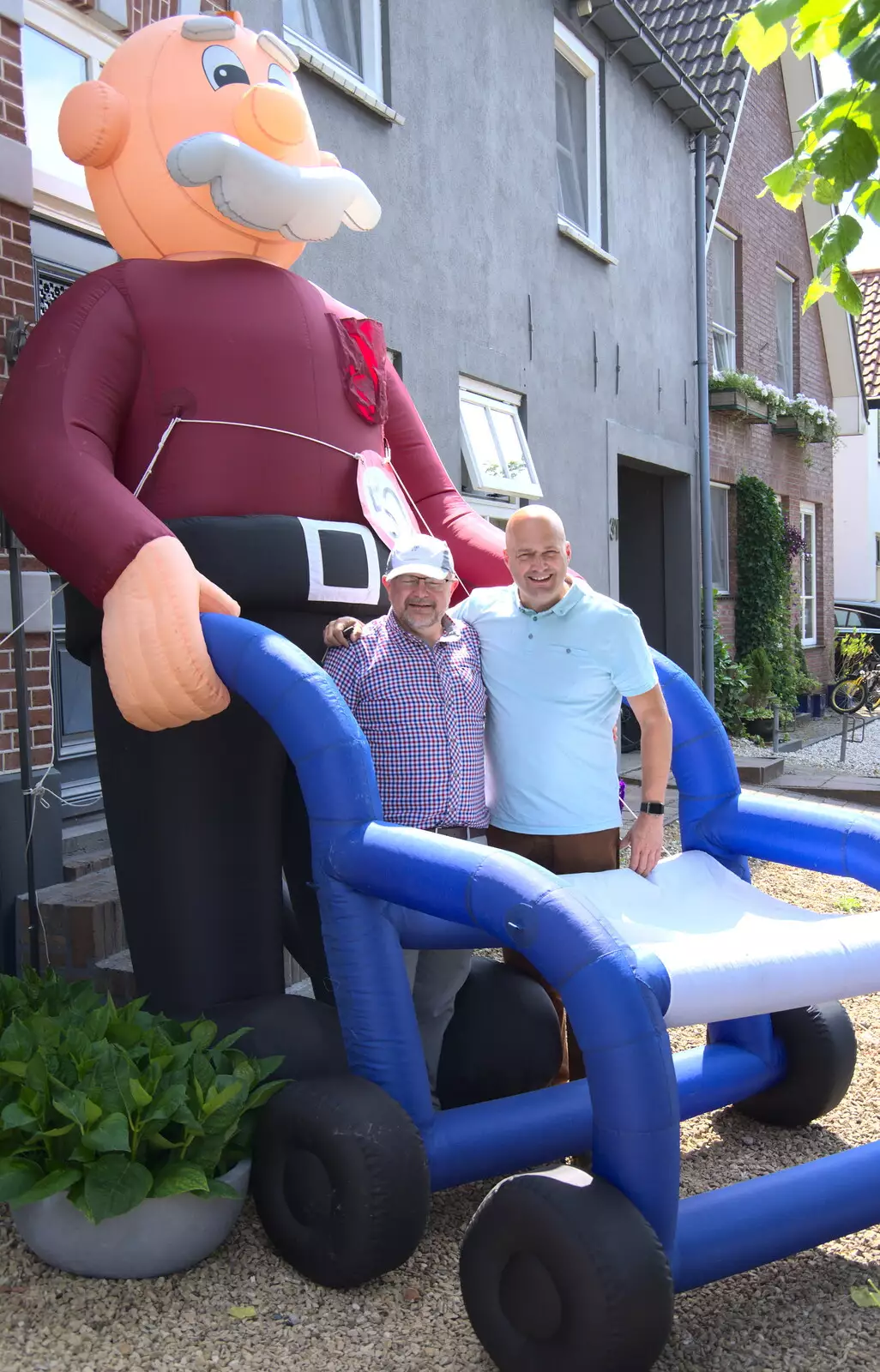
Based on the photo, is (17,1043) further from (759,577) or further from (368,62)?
(759,577)

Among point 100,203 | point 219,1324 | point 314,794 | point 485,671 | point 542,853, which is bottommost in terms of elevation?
point 219,1324

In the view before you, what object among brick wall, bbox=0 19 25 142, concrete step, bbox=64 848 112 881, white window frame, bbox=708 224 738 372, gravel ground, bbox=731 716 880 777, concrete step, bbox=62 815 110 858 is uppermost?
white window frame, bbox=708 224 738 372

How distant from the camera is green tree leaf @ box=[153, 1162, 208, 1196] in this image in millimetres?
2221

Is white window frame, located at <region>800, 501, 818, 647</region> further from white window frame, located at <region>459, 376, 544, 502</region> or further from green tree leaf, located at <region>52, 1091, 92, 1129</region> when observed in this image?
green tree leaf, located at <region>52, 1091, 92, 1129</region>

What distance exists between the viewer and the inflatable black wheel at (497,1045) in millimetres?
2799

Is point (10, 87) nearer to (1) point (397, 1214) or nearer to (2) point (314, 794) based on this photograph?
(2) point (314, 794)

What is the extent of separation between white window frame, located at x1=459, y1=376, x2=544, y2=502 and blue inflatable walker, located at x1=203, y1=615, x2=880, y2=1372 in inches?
166

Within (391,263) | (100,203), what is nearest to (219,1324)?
(100,203)

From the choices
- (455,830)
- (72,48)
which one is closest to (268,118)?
(455,830)

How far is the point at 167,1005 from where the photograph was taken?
2672 mm

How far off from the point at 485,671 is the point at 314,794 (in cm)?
68

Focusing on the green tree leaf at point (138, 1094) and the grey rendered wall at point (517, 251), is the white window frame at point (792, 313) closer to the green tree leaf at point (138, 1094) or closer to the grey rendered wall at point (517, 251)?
the grey rendered wall at point (517, 251)

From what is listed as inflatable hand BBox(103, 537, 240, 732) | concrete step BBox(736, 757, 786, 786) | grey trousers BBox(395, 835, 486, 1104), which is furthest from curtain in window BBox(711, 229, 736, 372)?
inflatable hand BBox(103, 537, 240, 732)

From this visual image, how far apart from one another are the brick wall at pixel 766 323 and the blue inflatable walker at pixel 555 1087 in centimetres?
975
